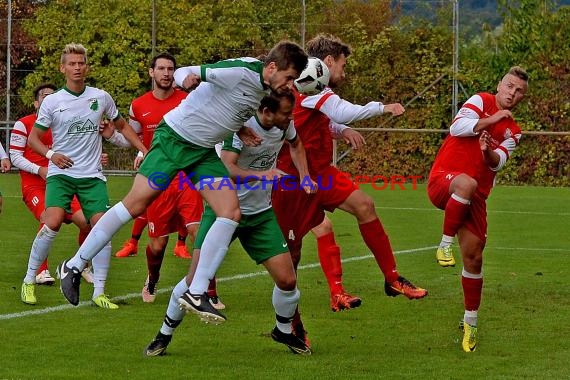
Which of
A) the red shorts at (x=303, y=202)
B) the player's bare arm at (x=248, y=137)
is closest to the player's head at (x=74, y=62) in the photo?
the red shorts at (x=303, y=202)

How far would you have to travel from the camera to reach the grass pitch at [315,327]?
23.9 ft

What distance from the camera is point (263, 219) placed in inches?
303

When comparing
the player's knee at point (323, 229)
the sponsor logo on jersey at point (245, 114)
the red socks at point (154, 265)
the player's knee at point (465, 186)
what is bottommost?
the red socks at point (154, 265)

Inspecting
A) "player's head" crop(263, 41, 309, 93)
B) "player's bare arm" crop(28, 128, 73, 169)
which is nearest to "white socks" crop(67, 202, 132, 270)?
"player's head" crop(263, 41, 309, 93)

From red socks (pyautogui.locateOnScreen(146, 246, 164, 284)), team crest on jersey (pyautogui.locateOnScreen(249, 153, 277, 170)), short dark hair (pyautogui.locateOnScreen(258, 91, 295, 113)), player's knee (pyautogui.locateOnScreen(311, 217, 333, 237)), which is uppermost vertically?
short dark hair (pyautogui.locateOnScreen(258, 91, 295, 113))

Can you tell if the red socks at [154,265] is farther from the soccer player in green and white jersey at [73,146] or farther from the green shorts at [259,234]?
the green shorts at [259,234]

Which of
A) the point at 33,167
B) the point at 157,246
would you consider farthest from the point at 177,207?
the point at 33,167

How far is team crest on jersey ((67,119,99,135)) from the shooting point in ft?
33.3

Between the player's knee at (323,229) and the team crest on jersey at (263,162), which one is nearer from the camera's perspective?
the team crest on jersey at (263,162)

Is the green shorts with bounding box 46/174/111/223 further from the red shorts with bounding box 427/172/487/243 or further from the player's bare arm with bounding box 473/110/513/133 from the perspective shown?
the player's bare arm with bounding box 473/110/513/133

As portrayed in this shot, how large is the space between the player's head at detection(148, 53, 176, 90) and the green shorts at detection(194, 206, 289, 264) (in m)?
3.74

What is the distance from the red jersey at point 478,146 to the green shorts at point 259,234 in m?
2.10

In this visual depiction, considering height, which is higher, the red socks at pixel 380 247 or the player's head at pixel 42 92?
the player's head at pixel 42 92

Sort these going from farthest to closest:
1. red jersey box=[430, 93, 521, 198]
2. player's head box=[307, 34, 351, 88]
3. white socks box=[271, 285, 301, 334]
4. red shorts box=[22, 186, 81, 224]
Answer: red shorts box=[22, 186, 81, 224] < red jersey box=[430, 93, 521, 198] < player's head box=[307, 34, 351, 88] < white socks box=[271, 285, 301, 334]
